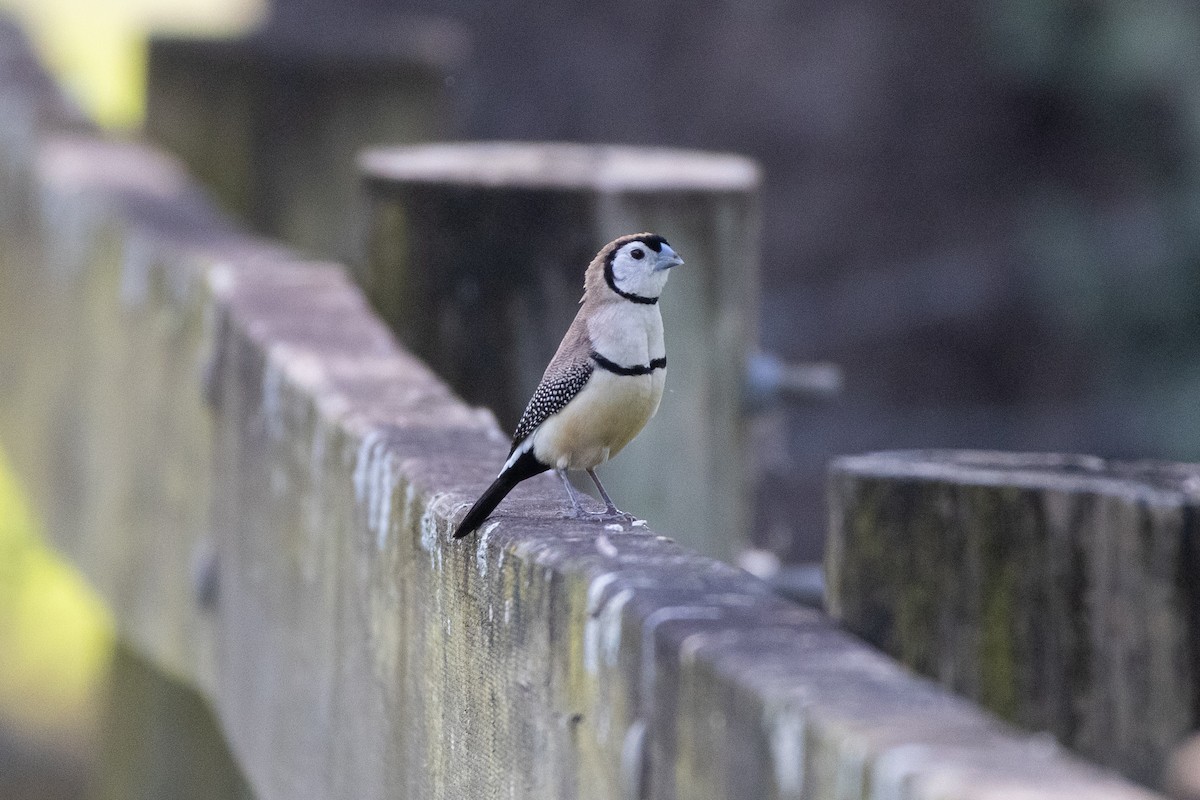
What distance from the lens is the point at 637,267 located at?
371 cm

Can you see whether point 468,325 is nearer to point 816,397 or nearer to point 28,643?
point 816,397

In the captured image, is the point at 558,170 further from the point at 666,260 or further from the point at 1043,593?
the point at 1043,593

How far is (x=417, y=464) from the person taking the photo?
4098 millimetres

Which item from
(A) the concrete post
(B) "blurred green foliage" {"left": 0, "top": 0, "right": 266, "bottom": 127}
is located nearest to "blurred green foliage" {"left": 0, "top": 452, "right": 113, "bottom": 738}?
(B) "blurred green foliage" {"left": 0, "top": 0, "right": 266, "bottom": 127}

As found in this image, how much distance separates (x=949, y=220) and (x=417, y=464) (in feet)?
43.4

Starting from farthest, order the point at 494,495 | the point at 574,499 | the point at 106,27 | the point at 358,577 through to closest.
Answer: the point at 106,27 → the point at 358,577 → the point at 574,499 → the point at 494,495

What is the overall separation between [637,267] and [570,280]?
2732mm

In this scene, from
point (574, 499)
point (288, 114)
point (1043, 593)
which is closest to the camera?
point (1043, 593)

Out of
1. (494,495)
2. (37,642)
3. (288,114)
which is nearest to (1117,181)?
(288,114)

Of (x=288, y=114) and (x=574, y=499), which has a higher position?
(x=288, y=114)

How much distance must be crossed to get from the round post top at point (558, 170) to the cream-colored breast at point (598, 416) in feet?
9.21

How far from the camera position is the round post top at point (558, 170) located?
6527 millimetres

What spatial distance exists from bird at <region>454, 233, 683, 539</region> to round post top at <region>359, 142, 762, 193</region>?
9.05 ft

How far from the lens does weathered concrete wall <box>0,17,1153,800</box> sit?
8.01ft
